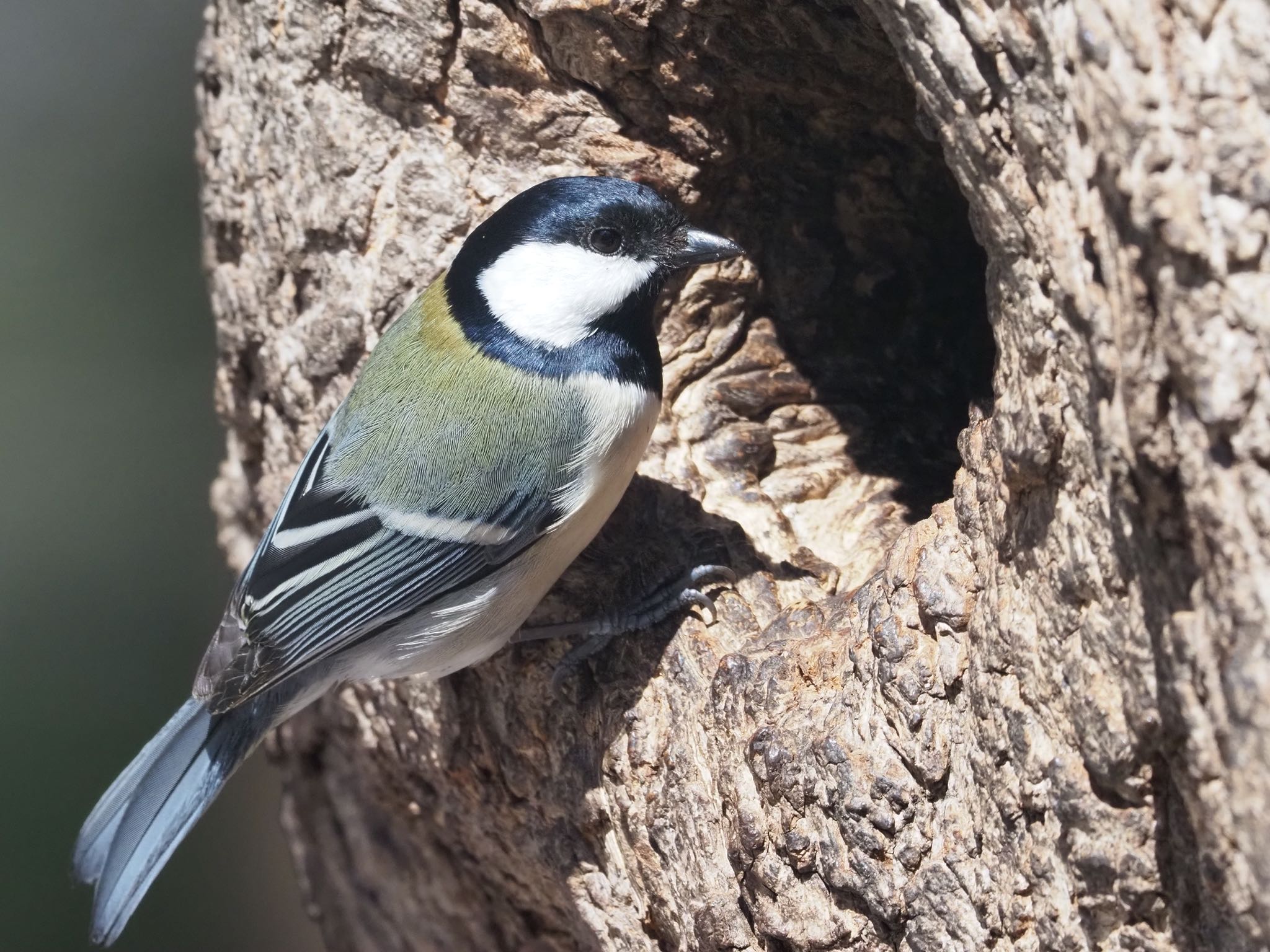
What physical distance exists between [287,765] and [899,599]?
5.21ft

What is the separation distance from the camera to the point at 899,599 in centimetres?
166

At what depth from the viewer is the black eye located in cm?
193

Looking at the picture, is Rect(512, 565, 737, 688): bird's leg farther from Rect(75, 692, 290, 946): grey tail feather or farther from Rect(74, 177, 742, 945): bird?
Rect(75, 692, 290, 946): grey tail feather

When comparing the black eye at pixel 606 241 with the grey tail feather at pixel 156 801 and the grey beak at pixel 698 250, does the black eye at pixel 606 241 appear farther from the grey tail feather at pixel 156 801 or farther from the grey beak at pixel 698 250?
the grey tail feather at pixel 156 801

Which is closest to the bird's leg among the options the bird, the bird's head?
the bird

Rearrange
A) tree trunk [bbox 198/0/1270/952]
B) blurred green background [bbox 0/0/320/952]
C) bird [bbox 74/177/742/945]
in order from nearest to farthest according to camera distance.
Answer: tree trunk [bbox 198/0/1270/952], bird [bbox 74/177/742/945], blurred green background [bbox 0/0/320/952]

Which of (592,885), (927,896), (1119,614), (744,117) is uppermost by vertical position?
(744,117)

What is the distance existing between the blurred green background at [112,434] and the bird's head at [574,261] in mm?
2519

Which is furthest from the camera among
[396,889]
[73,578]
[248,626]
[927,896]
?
[73,578]

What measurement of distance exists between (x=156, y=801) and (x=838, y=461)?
1.28 meters

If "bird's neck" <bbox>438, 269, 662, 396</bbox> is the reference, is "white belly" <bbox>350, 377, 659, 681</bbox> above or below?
below

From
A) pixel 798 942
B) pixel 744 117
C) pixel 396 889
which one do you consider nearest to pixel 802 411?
pixel 744 117

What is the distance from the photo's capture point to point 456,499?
73.9 inches

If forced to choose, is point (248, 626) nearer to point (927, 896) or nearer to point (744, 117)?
point (927, 896)
